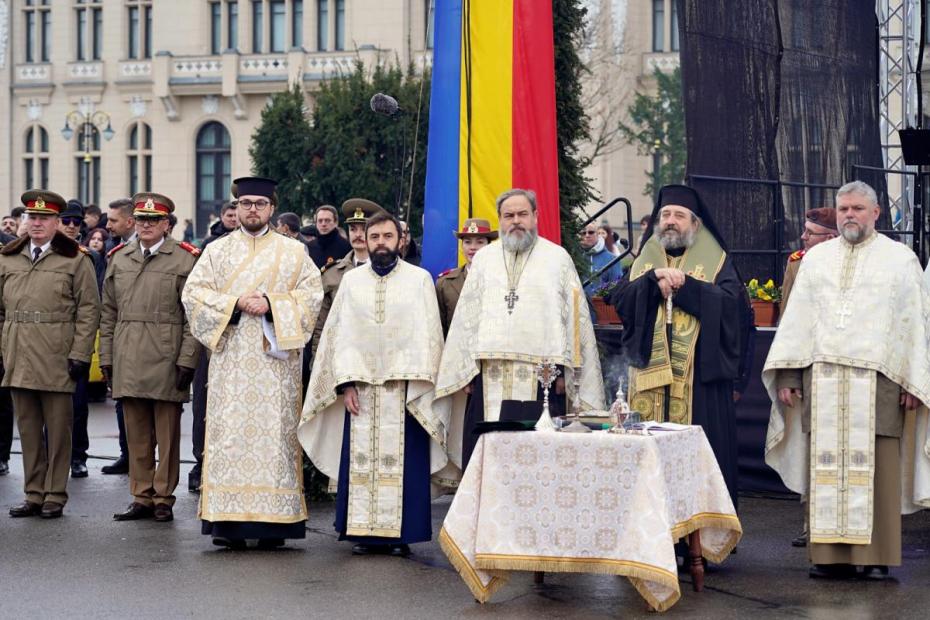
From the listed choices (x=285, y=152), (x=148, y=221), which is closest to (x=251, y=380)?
(x=148, y=221)

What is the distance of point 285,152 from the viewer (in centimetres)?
3716

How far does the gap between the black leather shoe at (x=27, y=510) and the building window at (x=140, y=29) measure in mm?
43089

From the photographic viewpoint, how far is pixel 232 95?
50469mm

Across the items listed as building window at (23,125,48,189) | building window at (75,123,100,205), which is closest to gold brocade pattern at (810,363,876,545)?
building window at (75,123,100,205)

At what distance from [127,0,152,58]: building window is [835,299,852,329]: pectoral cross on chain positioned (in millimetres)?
45928

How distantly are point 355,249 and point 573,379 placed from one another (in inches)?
104

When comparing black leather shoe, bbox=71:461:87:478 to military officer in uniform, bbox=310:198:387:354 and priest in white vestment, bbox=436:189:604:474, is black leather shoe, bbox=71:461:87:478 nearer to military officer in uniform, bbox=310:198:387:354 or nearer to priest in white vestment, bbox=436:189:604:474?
military officer in uniform, bbox=310:198:387:354

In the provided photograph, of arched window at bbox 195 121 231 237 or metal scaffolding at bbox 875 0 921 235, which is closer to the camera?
metal scaffolding at bbox 875 0 921 235

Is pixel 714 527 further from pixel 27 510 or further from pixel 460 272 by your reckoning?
pixel 27 510

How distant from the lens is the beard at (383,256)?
30.4 feet

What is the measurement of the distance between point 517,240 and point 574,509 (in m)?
1.85

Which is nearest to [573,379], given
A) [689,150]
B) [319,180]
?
[689,150]

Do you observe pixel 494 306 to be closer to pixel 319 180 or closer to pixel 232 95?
pixel 319 180

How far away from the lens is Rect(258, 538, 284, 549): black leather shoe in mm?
9359
